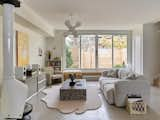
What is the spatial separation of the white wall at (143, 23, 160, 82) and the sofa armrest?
12.1ft

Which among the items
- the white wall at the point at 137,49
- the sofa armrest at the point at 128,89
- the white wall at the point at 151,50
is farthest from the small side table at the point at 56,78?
the sofa armrest at the point at 128,89

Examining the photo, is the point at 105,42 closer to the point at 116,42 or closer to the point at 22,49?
the point at 116,42

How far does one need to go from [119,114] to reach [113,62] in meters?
6.35

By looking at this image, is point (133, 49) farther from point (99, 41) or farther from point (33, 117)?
point (33, 117)

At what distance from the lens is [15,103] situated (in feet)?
4.58

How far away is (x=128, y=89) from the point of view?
490 centimetres

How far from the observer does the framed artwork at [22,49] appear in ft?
19.1

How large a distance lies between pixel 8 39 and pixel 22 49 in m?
5.00

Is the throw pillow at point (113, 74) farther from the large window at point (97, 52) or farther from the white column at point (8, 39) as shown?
the white column at point (8, 39)

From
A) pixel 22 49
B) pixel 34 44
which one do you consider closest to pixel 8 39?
pixel 22 49

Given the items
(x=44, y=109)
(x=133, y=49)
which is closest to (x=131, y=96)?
(x=44, y=109)

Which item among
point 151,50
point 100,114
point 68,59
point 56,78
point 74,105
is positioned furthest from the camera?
point 68,59

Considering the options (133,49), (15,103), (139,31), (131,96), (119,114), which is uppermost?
(139,31)

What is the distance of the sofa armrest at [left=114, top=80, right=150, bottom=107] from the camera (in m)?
4.89
